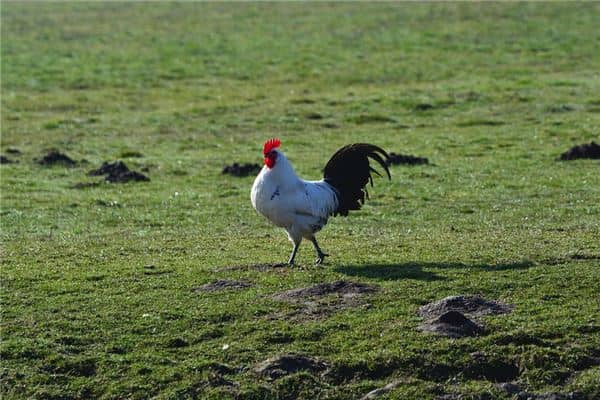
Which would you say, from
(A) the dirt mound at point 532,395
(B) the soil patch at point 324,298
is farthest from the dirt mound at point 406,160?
(A) the dirt mound at point 532,395

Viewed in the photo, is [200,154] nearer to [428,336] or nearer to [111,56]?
[428,336]

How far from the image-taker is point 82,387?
11.6m

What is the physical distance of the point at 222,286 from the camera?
14203mm

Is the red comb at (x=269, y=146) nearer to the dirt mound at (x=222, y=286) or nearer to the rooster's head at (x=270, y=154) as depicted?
the rooster's head at (x=270, y=154)

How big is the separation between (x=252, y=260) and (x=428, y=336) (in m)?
4.76

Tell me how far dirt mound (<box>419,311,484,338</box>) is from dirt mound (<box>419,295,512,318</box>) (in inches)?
9.9

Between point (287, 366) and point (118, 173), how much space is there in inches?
570

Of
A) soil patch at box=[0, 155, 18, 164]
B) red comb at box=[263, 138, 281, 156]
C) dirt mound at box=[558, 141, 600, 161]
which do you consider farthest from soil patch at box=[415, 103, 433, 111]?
red comb at box=[263, 138, 281, 156]

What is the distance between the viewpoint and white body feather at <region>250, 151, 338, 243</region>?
15352 millimetres

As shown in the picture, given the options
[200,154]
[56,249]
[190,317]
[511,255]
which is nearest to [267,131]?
[200,154]

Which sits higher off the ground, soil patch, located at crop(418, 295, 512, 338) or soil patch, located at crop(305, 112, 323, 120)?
soil patch, located at crop(418, 295, 512, 338)

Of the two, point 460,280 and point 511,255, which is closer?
point 460,280

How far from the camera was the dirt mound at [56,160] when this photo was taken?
88.7 feet

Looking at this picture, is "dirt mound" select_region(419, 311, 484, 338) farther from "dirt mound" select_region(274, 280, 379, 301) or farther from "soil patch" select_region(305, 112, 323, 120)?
"soil patch" select_region(305, 112, 323, 120)
